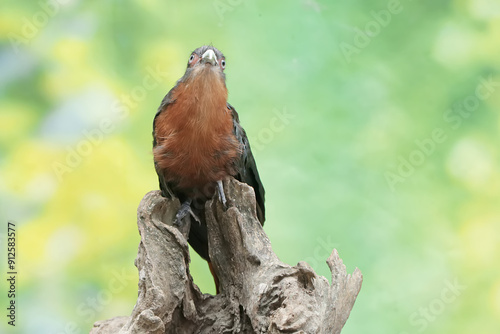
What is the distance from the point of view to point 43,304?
372 centimetres

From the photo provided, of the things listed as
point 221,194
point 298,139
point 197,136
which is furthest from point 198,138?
point 298,139

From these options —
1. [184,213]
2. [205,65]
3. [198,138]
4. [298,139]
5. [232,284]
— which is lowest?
[232,284]

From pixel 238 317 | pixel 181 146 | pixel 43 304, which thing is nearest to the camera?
pixel 238 317

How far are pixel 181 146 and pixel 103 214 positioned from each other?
1.31 metres

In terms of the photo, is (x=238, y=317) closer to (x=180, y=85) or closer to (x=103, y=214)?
(x=180, y=85)

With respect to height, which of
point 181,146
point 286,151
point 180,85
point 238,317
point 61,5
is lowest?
point 238,317

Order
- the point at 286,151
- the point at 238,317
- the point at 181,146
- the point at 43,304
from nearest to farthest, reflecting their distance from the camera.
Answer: the point at 238,317 → the point at 181,146 → the point at 43,304 → the point at 286,151

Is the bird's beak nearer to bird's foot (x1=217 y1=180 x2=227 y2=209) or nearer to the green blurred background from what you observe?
bird's foot (x1=217 y1=180 x2=227 y2=209)

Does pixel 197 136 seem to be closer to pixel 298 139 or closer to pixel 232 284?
pixel 232 284

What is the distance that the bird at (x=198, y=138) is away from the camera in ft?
8.90

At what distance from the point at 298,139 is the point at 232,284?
154 centimetres

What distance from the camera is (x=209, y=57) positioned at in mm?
2691

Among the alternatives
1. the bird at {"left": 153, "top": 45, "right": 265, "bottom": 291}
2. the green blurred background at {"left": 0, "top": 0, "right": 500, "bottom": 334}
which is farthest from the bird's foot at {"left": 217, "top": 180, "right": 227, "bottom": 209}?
the green blurred background at {"left": 0, "top": 0, "right": 500, "bottom": 334}

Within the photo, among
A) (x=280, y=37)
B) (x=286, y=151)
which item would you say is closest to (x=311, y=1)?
(x=280, y=37)
